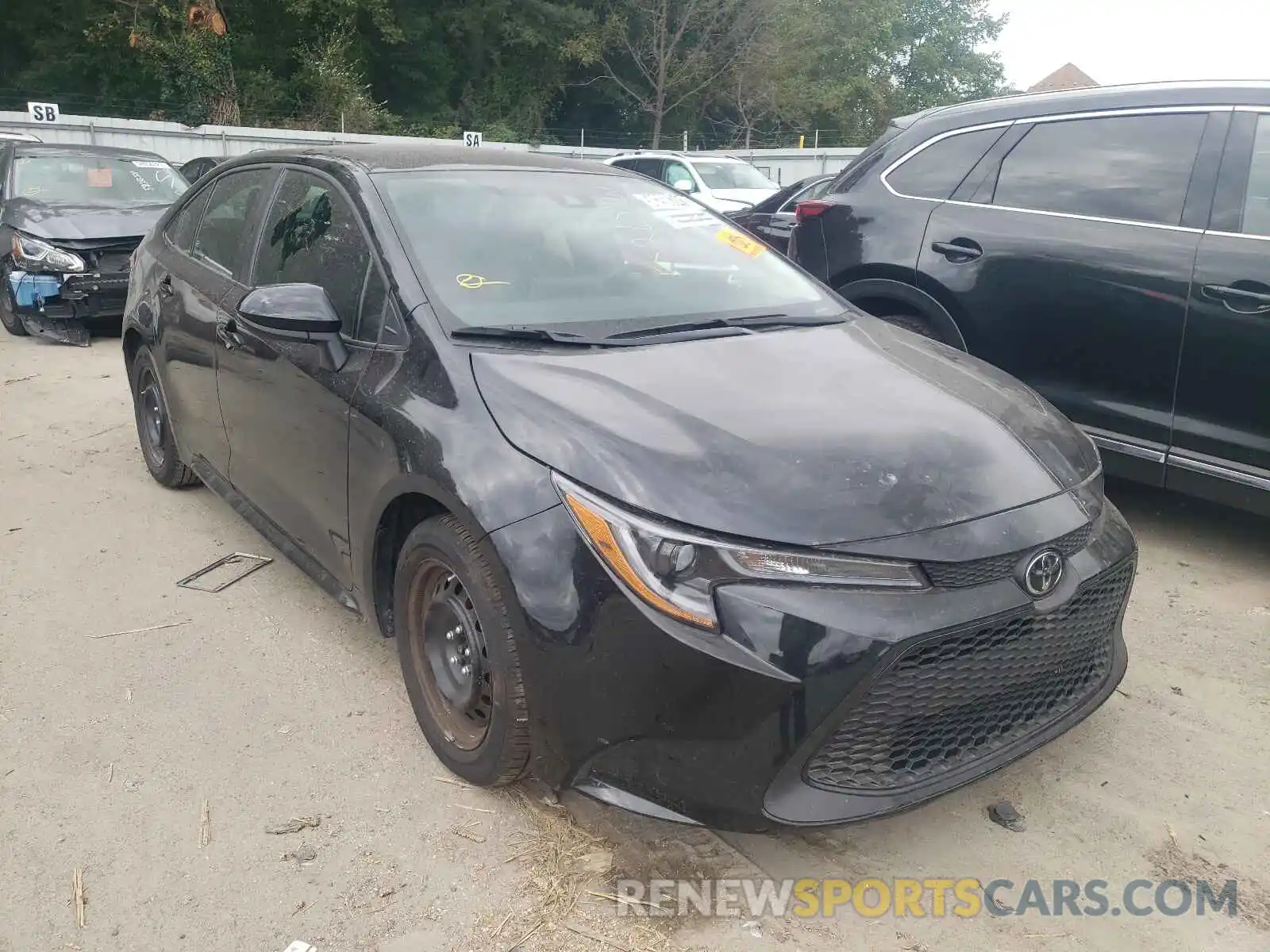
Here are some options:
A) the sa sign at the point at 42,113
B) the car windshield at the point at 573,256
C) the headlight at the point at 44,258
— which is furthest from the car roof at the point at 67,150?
the sa sign at the point at 42,113

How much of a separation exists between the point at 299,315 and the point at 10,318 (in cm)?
742

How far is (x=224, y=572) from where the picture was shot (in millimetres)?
4074

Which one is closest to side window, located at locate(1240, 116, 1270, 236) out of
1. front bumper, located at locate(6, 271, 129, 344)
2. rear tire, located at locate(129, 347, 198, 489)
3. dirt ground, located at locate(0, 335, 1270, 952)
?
dirt ground, located at locate(0, 335, 1270, 952)

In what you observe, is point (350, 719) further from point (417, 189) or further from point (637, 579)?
point (417, 189)

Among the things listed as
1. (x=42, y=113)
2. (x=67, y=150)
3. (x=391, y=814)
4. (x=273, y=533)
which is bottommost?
(x=391, y=814)

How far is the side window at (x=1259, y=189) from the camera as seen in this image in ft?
12.4

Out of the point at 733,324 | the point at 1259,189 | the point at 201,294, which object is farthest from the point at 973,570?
the point at 201,294

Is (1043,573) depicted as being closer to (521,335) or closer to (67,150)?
(521,335)

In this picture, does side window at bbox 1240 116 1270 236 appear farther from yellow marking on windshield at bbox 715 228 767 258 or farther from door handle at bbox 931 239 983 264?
yellow marking on windshield at bbox 715 228 767 258

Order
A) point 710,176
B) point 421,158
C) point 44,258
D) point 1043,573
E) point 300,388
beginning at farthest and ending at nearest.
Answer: point 710,176
point 44,258
point 421,158
point 300,388
point 1043,573

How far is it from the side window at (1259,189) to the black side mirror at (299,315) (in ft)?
11.0

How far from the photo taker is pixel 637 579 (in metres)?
2.11

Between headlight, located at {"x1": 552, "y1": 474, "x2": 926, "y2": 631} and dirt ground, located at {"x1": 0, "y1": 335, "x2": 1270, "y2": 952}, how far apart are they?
75 centimetres

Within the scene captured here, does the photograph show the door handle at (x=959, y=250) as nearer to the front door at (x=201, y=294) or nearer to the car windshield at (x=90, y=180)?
the front door at (x=201, y=294)
